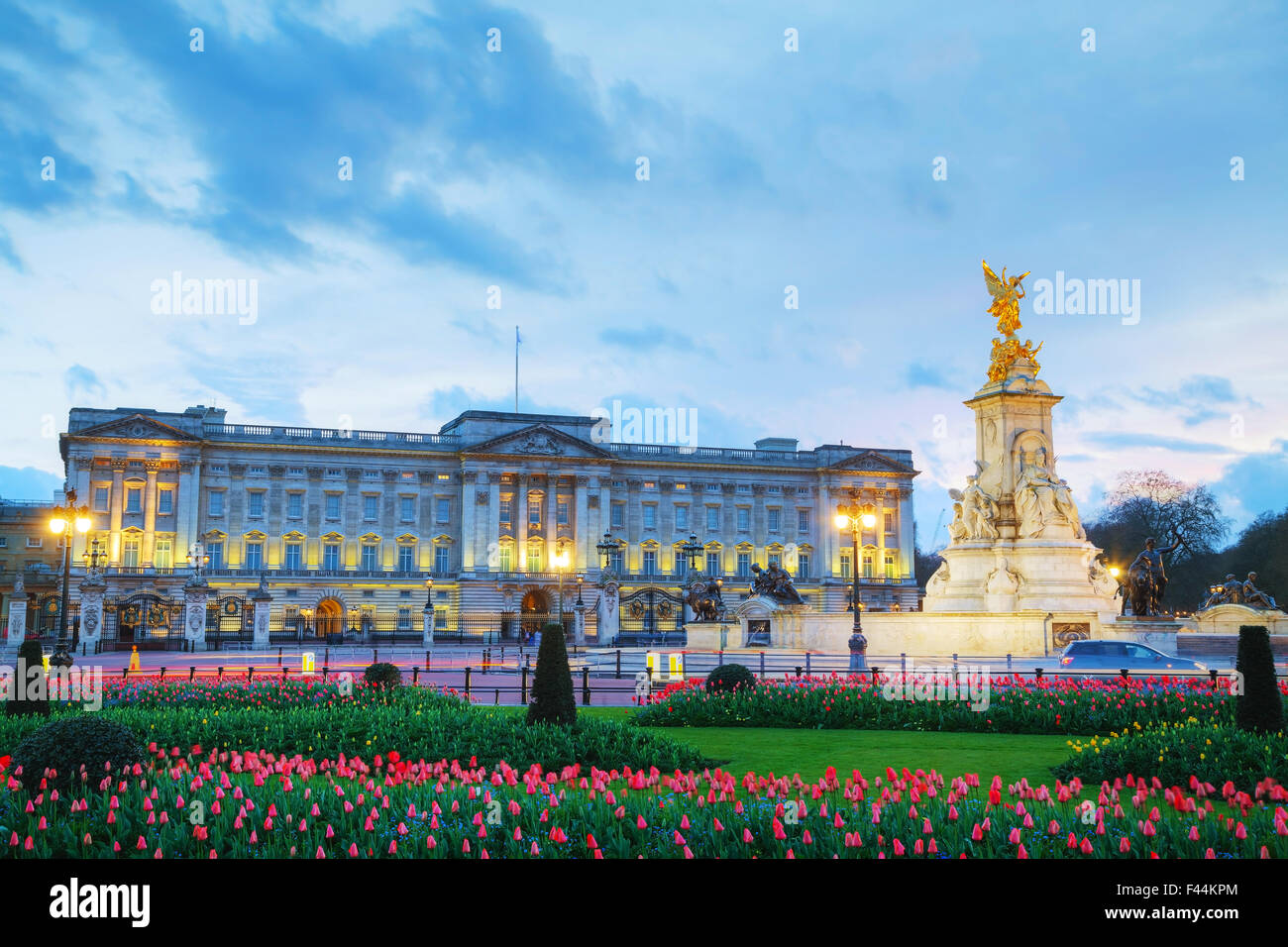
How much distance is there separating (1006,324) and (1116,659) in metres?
14.9

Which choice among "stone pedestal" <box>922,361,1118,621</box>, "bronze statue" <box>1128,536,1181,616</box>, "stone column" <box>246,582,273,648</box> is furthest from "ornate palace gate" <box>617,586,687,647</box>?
"bronze statue" <box>1128,536,1181,616</box>

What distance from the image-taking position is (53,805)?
32.4ft

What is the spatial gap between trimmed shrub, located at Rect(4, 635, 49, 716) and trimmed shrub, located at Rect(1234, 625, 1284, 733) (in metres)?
16.0

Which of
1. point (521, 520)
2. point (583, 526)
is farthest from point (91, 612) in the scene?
point (583, 526)

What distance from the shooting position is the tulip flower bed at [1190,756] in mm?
12031

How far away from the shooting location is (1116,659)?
84.3ft

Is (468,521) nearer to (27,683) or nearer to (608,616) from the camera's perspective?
(608,616)

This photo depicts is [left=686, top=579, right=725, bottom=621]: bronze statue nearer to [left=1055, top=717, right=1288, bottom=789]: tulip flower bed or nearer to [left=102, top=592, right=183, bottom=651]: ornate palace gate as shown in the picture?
[left=1055, top=717, right=1288, bottom=789]: tulip flower bed

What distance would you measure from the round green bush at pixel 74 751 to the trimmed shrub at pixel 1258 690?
12631 mm

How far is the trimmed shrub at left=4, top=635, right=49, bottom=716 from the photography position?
16312mm

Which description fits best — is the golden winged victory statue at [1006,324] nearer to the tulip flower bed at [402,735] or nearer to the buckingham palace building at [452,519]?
the tulip flower bed at [402,735]

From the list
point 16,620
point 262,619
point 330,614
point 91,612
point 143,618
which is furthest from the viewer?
point 330,614
